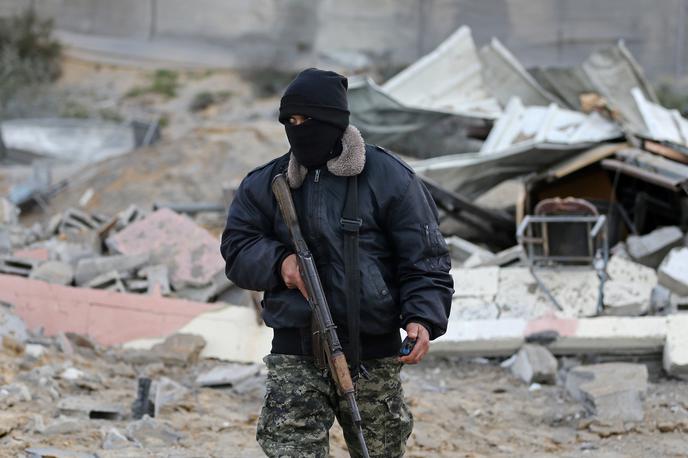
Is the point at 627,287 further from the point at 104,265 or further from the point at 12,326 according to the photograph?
the point at 12,326

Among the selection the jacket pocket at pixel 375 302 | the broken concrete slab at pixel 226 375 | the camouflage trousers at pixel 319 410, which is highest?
the jacket pocket at pixel 375 302

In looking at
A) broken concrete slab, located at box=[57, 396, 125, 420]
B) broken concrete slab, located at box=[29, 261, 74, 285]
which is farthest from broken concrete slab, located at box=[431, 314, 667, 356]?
broken concrete slab, located at box=[29, 261, 74, 285]

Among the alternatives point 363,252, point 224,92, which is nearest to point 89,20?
point 224,92

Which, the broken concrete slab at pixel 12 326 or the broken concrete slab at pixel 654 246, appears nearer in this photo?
the broken concrete slab at pixel 12 326

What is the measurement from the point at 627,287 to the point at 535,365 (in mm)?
1459

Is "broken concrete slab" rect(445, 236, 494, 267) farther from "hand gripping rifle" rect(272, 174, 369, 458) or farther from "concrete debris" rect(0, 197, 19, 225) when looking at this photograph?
"hand gripping rifle" rect(272, 174, 369, 458)

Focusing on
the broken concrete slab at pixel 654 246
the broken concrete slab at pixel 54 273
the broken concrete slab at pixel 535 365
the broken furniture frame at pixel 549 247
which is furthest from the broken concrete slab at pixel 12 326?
the broken concrete slab at pixel 654 246

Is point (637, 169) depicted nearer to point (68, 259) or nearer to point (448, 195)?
point (448, 195)

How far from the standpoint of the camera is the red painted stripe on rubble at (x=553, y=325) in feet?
24.9

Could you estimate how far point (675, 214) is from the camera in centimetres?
1005

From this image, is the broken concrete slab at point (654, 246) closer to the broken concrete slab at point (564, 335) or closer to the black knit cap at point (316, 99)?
the broken concrete slab at point (564, 335)

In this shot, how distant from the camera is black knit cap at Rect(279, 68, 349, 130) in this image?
3520mm

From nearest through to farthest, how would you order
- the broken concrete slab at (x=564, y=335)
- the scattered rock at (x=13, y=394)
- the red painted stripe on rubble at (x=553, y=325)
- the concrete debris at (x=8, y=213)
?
the scattered rock at (x=13, y=394), the broken concrete slab at (x=564, y=335), the red painted stripe on rubble at (x=553, y=325), the concrete debris at (x=8, y=213)

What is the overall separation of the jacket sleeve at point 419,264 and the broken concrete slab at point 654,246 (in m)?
5.88
